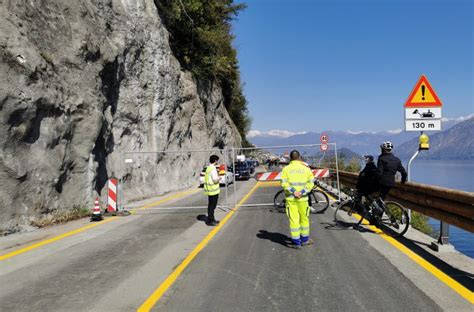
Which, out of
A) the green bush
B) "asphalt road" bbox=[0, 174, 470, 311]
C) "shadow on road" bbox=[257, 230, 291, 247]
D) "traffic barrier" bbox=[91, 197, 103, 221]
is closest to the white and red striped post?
"traffic barrier" bbox=[91, 197, 103, 221]

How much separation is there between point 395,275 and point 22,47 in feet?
35.5

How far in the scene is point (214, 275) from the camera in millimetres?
5820

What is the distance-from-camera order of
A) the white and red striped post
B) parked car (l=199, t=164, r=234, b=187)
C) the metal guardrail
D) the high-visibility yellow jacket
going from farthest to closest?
the white and red striped post < parked car (l=199, t=164, r=234, b=187) < the high-visibility yellow jacket < the metal guardrail

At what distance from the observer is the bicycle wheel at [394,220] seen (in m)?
8.21

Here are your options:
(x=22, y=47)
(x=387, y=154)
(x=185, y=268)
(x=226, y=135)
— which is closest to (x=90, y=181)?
(x=22, y=47)

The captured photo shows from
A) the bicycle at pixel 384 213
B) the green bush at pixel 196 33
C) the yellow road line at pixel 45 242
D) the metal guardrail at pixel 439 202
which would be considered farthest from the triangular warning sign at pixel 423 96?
the green bush at pixel 196 33

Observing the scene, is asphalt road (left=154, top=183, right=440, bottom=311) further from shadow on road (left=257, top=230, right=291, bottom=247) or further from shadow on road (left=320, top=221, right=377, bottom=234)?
shadow on road (left=320, top=221, right=377, bottom=234)

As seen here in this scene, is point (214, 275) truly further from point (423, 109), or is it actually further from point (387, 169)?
point (423, 109)

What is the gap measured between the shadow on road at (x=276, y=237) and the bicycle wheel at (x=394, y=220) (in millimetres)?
2326

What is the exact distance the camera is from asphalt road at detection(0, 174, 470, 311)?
472 cm

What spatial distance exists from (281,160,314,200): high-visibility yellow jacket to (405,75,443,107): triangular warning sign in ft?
10.6

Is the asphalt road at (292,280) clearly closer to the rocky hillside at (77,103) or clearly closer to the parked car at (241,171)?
the rocky hillside at (77,103)

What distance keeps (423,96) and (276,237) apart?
4714 millimetres

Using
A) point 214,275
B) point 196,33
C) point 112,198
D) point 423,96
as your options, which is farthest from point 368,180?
point 196,33
